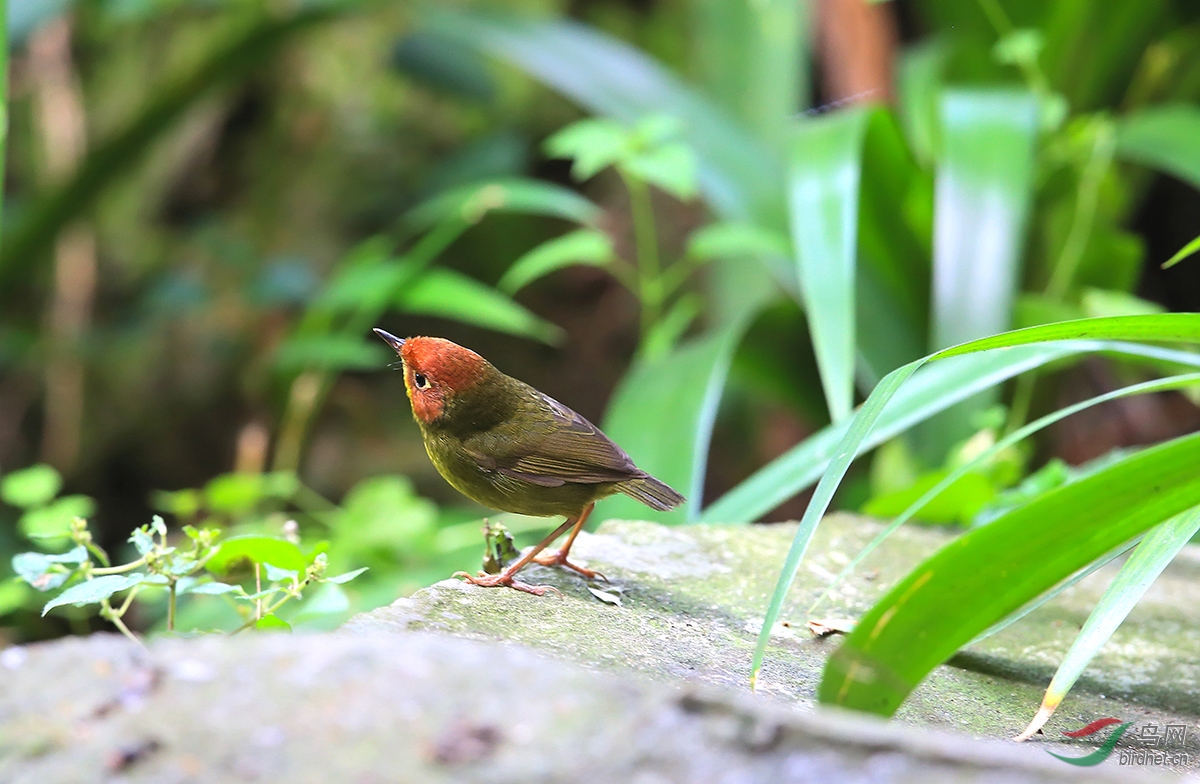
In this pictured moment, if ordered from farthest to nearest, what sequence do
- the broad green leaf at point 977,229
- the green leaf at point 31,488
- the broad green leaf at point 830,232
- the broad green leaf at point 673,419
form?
the broad green leaf at point 977,229, the broad green leaf at point 673,419, the broad green leaf at point 830,232, the green leaf at point 31,488

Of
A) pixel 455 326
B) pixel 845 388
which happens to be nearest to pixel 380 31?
pixel 455 326

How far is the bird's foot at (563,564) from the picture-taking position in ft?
6.01

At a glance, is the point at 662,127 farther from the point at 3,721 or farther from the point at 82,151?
the point at 82,151

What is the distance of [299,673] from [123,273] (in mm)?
4792

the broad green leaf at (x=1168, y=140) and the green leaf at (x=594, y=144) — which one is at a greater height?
the broad green leaf at (x=1168, y=140)

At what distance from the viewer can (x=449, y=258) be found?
205 inches

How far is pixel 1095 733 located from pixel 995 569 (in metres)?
0.47

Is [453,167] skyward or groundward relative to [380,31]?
groundward

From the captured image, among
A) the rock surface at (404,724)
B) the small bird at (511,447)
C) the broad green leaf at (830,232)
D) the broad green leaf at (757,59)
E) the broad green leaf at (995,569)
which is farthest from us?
the broad green leaf at (757,59)

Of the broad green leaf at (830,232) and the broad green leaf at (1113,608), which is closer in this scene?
the broad green leaf at (1113,608)

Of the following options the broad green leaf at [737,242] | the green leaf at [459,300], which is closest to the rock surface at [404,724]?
the broad green leaf at [737,242]

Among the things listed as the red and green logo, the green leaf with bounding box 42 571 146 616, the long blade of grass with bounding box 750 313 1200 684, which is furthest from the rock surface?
the green leaf with bounding box 42 571 146 616

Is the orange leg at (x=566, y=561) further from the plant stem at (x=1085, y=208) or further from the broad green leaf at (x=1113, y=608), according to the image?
the plant stem at (x=1085, y=208)

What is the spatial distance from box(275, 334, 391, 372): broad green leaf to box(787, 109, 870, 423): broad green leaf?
1547mm
